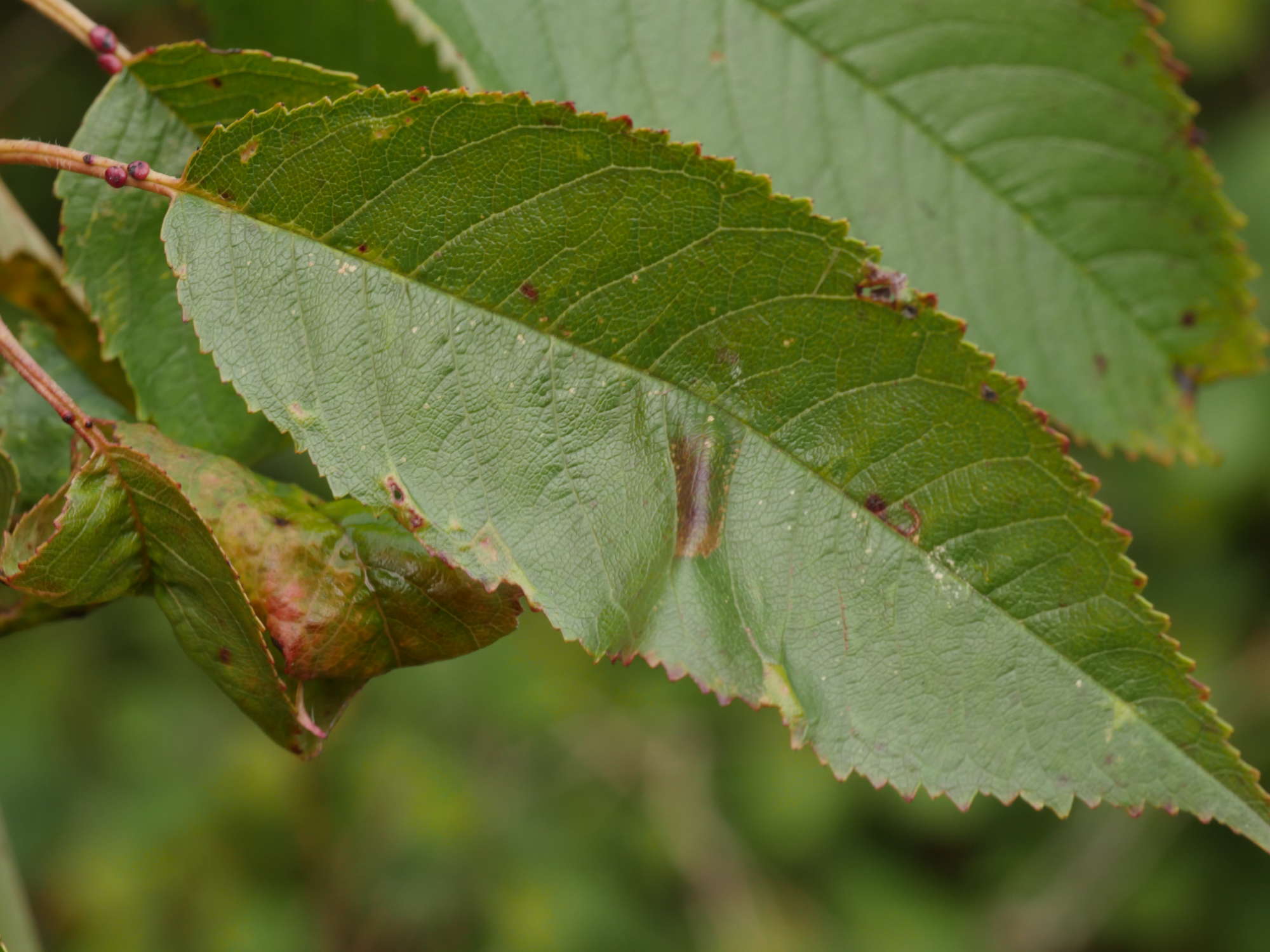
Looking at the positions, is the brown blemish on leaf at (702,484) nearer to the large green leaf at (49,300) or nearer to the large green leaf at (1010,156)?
the large green leaf at (1010,156)

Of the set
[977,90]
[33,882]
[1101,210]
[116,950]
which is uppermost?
[977,90]

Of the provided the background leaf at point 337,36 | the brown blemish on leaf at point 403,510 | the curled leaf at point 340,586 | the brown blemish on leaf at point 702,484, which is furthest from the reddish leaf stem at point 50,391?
the background leaf at point 337,36

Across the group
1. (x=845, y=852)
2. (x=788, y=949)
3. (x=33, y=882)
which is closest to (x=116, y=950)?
(x=33, y=882)

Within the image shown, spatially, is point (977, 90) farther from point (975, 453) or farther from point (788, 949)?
point (788, 949)

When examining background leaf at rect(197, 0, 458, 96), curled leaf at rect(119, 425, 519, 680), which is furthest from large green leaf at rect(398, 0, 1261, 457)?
curled leaf at rect(119, 425, 519, 680)

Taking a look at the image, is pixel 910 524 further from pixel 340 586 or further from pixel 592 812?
pixel 592 812

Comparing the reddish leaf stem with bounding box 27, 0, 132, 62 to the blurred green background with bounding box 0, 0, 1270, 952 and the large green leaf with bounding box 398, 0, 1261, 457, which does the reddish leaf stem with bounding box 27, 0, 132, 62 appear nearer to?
the large green leaf with bounding box 398, 0, 1261, 457
